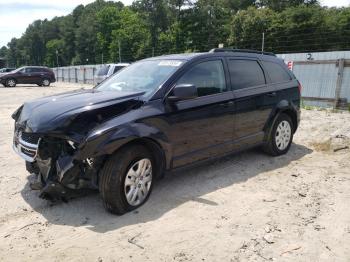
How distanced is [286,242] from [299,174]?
2134mm

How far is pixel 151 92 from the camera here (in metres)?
4.34

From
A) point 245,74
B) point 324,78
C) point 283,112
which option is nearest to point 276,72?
point 283,112

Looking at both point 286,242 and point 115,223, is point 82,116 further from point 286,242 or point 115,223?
point 286,242

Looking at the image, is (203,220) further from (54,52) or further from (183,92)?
(54,52)

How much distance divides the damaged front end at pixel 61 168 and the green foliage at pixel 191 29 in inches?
723

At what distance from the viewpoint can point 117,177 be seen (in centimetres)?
378

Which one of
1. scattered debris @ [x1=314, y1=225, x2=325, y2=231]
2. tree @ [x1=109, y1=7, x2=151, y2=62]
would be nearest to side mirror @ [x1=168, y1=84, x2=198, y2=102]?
scattered debris @ [x1=314, y1=225, x2=325, y2=231]

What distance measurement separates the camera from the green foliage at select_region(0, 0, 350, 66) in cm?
2975

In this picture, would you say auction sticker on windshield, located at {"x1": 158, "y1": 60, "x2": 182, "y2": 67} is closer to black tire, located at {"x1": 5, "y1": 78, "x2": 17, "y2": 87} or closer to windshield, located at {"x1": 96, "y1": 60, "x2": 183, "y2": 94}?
windshield, located at {"x1": 96, "y1": 60, "x2": 183, "y2": 94}

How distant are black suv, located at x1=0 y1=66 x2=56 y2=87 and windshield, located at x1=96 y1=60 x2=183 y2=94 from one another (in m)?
24.2

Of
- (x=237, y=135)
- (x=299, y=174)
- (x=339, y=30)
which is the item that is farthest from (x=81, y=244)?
(x=339, y=30)

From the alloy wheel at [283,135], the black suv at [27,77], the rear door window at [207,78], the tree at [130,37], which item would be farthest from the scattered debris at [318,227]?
the tree at [130,37]

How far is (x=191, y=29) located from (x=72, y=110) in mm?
44051

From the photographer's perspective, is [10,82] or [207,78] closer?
[207,78]
